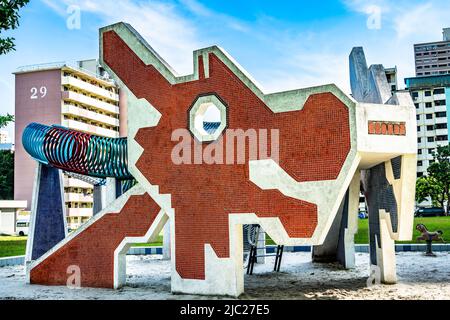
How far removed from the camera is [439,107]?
82.8 metres

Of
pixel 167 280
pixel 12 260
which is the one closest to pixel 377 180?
pixel 167 280

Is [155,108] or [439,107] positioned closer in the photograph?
[155,108]

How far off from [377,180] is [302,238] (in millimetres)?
4142

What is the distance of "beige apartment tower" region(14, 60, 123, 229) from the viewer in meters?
59.5

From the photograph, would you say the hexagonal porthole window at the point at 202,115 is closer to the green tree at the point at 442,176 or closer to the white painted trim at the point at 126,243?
the white painted trim at the point at 126,243

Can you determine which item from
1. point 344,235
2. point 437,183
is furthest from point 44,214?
point 437,183

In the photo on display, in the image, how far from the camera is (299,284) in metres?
15.8

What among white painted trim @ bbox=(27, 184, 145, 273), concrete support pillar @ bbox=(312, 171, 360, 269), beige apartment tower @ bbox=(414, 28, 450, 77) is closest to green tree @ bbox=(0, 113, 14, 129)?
white painted trim @ bbox=(27, 184, 145, 273)

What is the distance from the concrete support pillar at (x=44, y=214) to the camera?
19.0 metres

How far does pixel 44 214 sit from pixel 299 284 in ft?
30.9

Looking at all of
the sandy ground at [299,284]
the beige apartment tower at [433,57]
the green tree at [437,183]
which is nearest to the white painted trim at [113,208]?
the sandy ground at [299,284]

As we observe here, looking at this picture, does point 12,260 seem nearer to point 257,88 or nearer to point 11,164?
point 257,88

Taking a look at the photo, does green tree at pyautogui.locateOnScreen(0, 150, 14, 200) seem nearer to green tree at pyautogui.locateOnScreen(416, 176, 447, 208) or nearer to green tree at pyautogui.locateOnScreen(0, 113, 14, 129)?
green tree at pyautogui.locateOnScreen(0, 113, 14, 129)

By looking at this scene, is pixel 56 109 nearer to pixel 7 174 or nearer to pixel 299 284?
pixel 7 174
